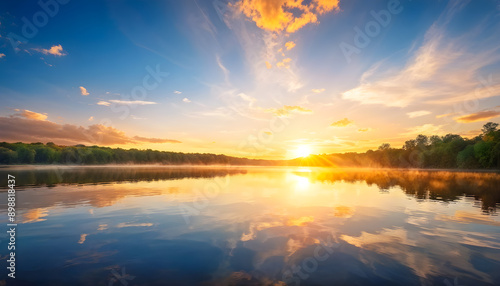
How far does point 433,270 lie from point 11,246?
743 inches

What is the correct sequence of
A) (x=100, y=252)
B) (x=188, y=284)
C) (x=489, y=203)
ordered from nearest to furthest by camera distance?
(x=188, y=284), (x=100, y=252), (x=489, y=203)

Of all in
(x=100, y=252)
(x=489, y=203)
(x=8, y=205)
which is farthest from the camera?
(x=489, y=203)

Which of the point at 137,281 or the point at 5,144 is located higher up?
the point at 5,144

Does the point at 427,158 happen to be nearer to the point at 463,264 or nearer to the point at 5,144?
the point at 463,264

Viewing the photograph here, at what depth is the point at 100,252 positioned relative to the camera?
33.1 ft

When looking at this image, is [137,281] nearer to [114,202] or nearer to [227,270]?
[227,270]

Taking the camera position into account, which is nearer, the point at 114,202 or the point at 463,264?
the point at 463,264

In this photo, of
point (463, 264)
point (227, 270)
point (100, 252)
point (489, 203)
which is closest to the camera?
point (227, 270)

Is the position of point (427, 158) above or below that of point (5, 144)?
below

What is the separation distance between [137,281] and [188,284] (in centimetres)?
183

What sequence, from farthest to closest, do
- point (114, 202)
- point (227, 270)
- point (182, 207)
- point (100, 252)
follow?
point (114, 202) < point (182, 207) < point (100, 252) < point (227, 270)

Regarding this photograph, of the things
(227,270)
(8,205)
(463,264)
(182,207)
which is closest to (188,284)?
(227,270)

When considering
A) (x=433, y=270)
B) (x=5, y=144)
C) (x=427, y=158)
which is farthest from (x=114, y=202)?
(x=5, y=144)

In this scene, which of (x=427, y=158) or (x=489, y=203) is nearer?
(x=489, y=203)
